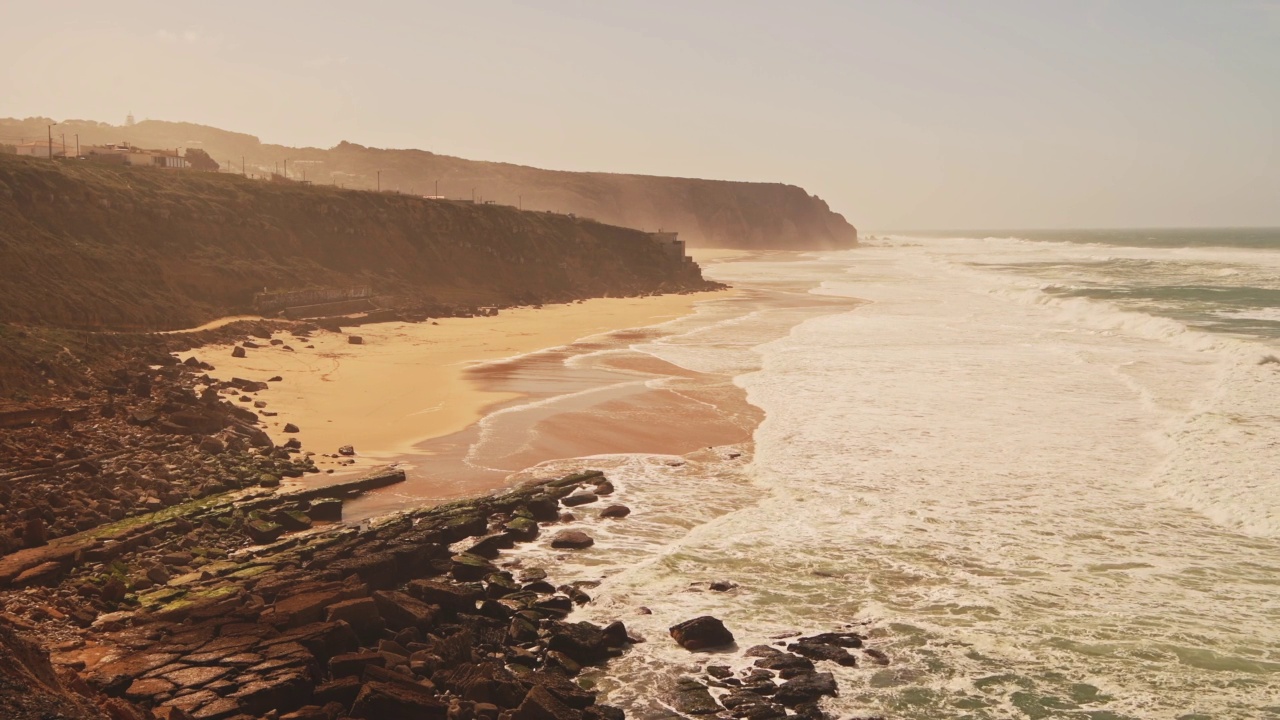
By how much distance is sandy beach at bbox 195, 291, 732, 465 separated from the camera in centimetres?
2019

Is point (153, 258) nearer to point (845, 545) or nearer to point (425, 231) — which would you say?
point (425, 231)

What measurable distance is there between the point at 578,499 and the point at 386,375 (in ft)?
43.2

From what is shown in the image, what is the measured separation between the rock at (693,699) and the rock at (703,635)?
2.41 ft

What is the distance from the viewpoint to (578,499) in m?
15.8

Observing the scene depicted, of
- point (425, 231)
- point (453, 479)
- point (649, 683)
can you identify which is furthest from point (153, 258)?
point (649, 683)

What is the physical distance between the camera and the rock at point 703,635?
1051 cm

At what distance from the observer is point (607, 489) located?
16391mm

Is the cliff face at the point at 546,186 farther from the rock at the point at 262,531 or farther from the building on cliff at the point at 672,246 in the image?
the rock at the point at 262,531

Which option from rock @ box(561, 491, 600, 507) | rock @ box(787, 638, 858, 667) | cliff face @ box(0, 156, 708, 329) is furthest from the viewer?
cliff face @ box(0, 156, 708, 329)

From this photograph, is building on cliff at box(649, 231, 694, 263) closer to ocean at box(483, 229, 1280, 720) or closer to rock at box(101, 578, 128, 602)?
ocean at box(483, 229, 1280, 720)

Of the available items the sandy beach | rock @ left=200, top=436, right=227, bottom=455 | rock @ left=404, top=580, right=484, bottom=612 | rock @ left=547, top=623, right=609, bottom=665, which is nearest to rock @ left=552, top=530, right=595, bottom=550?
rock @ left=404, top=580, right=484, bottom=612

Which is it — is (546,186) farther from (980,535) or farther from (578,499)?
(980,535)

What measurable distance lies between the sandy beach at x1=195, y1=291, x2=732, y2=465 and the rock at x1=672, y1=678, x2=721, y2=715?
972cm

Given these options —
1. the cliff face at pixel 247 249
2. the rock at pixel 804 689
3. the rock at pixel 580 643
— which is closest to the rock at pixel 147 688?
the rock at pixel 580 643
